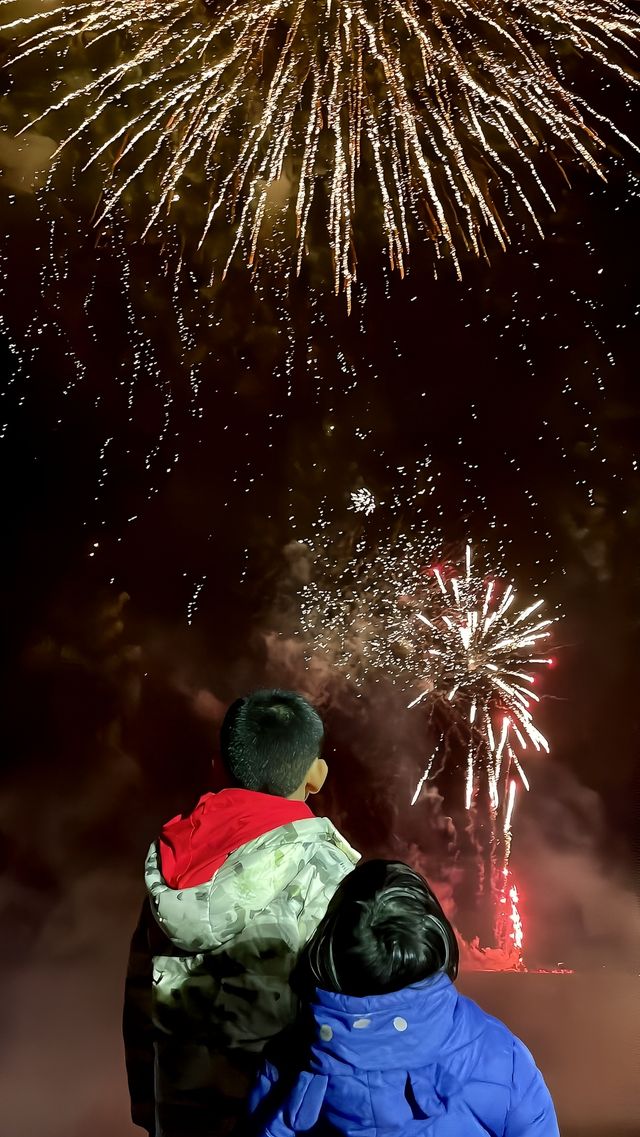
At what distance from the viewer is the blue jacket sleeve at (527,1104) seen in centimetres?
106

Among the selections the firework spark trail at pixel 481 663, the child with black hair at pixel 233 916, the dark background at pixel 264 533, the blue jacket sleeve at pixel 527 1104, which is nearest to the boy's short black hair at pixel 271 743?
the child with black hair at pixel 233 916

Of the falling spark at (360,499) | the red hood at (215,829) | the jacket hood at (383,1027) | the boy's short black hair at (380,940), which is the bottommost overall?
the jacket hood at (383,1027)

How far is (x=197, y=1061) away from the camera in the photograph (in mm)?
1307

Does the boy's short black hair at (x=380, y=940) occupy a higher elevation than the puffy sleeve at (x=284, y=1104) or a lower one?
higher

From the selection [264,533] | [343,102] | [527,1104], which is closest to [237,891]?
[527,1104]

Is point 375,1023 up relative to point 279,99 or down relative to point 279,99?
down

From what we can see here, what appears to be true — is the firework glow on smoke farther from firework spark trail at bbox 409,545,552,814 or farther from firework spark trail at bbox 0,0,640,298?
firework spark trail at bbox 0,0,640,298

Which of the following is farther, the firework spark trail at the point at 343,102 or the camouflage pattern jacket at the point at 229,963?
the firework spark trail at the point at 343,102

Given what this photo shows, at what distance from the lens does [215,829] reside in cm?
132

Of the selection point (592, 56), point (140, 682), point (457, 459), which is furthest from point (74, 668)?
point (592, 56)

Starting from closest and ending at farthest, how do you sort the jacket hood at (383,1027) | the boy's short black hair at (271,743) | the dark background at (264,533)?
the jacket hood at (383,1027)
the boy's short black hair at (271,743)
the dark background at (264,533)

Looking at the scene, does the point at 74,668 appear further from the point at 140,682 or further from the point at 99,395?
the point at 99,395

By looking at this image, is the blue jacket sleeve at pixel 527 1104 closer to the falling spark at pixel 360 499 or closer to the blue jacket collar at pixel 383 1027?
the blue jacket collar at pixel 383 1027

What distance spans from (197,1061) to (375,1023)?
1.51 ft
